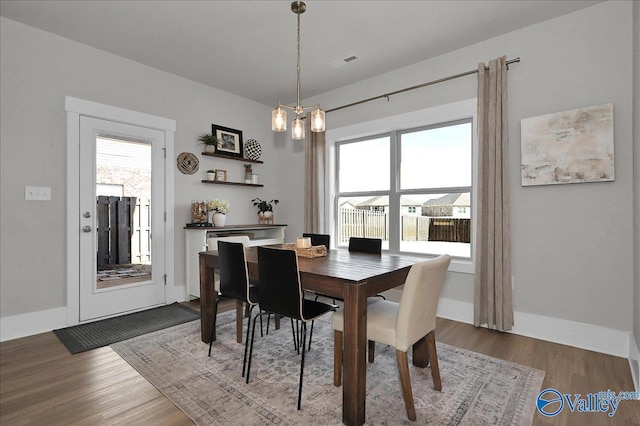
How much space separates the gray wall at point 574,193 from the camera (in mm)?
2539

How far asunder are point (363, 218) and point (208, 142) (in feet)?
7.78

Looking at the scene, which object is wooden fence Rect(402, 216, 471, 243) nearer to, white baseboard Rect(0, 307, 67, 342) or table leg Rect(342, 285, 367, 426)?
table leg Rect(342, 285, 367, 426)

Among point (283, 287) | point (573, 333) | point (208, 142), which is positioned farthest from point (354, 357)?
point (208, 142)

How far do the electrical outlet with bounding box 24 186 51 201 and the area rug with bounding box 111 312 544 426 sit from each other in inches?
64.9

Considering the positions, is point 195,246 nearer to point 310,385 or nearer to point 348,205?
point 348,205

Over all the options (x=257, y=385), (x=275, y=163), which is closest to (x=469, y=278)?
(x=257, y=385)

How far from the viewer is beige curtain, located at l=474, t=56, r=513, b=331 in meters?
2.96

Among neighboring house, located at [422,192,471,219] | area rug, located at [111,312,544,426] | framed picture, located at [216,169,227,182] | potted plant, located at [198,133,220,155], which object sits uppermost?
potted plant, located at [198,133,220,155]

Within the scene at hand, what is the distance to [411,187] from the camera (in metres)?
3.93

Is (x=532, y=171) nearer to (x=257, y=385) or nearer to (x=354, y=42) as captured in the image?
(x=354, y=42)

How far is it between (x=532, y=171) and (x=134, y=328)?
4.09 m

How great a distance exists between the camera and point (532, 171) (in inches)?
114

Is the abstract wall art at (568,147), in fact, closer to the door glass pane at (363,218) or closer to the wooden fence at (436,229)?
the wooden fence at (436,229)

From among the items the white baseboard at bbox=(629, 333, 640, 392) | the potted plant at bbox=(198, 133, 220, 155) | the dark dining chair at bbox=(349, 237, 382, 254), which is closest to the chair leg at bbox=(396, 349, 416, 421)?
the dark dining chair at bbox=(349, 237, 382, 254)
